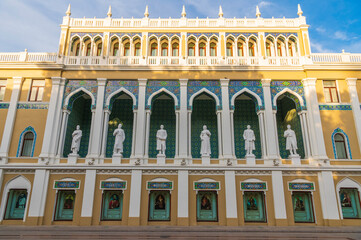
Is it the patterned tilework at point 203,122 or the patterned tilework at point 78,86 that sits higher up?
the patterned tilework at point 78,86

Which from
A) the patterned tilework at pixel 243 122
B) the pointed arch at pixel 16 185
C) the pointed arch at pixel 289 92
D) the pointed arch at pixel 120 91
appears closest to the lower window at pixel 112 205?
the pointed arch at pixel 16 185

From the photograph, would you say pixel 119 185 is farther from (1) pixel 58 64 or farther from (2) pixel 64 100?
(1) pixel 58 64

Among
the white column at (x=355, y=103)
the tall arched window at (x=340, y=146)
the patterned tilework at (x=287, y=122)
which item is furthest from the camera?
the patterned tilework at (x=287, y=122)

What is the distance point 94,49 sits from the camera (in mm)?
18281

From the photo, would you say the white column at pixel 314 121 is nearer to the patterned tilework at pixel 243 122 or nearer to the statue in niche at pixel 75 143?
the patterned tilework at pixel 243 122

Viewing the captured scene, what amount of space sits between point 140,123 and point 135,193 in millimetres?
4182

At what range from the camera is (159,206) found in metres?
14.8

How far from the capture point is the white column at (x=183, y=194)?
14170 mm

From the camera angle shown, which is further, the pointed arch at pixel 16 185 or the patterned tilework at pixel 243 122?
the patterned tilework at pixel 243 122

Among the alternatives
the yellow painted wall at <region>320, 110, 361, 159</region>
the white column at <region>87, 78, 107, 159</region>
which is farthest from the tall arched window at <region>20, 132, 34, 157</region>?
the yellow painted wall at <region>320, 110, 361, 159</region>

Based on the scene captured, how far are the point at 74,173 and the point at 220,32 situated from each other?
525 inches

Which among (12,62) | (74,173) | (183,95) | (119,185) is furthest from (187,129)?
(12,62)

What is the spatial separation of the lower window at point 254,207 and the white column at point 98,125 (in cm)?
912

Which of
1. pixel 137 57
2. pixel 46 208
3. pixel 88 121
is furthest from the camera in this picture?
pixel 88 121
